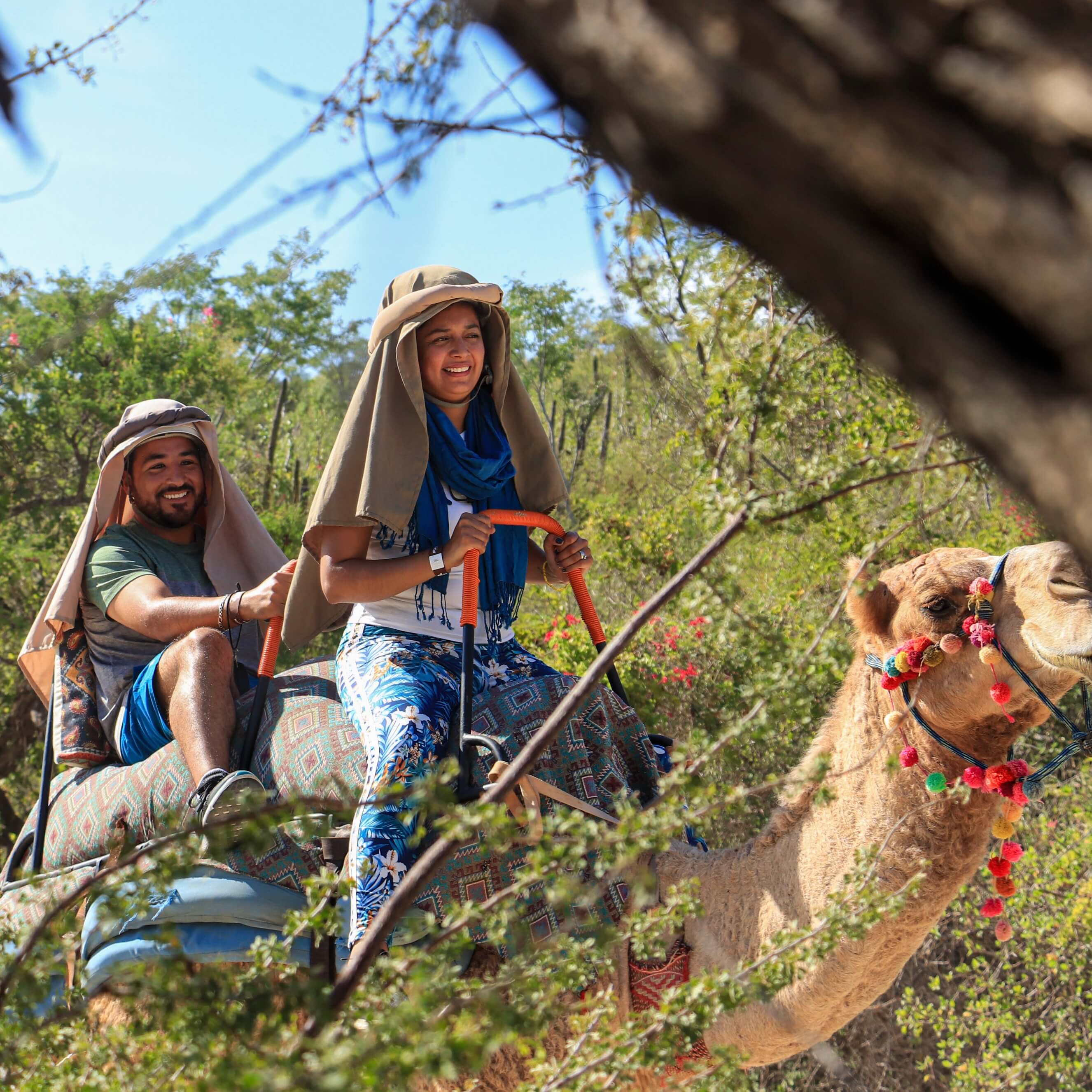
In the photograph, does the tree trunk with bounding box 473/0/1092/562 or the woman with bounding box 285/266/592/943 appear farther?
the woman with bounding box 285/266/592/943

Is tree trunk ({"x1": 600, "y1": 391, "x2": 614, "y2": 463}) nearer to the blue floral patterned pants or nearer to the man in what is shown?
the man

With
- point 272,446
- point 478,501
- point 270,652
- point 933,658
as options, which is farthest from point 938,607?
point 272,446

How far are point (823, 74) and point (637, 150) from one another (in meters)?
0.16

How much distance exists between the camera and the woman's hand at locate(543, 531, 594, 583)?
3.60 m

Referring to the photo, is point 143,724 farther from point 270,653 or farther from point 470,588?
point 470,588

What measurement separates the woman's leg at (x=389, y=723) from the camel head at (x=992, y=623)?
1.12 m

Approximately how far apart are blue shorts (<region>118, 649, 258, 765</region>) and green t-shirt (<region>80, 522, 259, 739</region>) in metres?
0.10

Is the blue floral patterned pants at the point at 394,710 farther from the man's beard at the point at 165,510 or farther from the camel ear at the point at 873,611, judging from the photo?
the man's beard at the point at 165,510

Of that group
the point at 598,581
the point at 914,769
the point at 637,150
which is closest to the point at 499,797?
the point at 637,150

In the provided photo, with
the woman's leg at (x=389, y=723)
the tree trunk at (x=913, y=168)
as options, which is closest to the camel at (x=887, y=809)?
the woman's leg at (x=389, y=723)

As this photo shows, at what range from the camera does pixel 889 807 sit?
2938 millimetres

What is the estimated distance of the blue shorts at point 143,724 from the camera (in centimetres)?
371

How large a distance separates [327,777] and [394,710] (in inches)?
11.4

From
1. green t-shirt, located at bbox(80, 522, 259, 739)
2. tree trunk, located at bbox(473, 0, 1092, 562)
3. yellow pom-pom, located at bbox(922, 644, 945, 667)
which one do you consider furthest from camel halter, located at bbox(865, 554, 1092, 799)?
Result: green t-shirt, located at bbox(80, 522, 259, 739)
